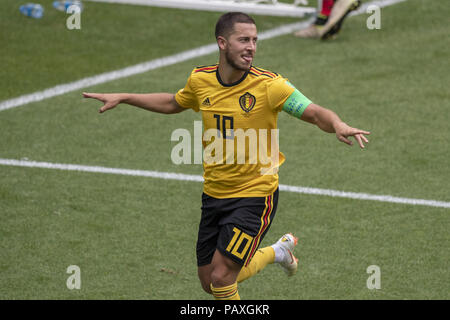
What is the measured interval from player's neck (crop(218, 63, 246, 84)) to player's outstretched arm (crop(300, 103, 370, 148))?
58 cm

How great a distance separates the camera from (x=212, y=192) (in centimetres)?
636

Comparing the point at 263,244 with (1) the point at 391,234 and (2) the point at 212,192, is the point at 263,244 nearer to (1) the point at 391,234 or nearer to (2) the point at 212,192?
(1) the point at 391,234

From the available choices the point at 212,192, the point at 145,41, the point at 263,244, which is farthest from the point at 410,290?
the point at 145,41

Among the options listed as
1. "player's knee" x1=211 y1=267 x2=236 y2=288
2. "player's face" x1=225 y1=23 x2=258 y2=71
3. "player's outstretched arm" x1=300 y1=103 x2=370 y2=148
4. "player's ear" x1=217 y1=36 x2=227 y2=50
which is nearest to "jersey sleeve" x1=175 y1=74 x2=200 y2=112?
"player's ear" x1=217 y1=36 x2=227 y2=50

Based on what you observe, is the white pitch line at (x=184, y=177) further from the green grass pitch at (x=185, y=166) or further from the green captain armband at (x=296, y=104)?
the green captain armband at (x=296, y=104)

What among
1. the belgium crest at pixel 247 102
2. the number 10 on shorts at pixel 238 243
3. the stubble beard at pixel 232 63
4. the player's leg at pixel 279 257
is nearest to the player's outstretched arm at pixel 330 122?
the belgium crest at pixel 247 102

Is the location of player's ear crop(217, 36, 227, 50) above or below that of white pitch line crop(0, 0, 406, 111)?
below

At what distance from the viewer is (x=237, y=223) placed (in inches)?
241

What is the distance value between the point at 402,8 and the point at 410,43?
170 cm

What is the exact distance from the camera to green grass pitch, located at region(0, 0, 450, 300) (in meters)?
7.39

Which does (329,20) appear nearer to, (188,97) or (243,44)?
(188,97)

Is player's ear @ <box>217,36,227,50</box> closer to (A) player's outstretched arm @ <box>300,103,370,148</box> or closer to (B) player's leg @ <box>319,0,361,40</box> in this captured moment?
(A) player's outstretched arm @ <box>300,103,370,148</box>
